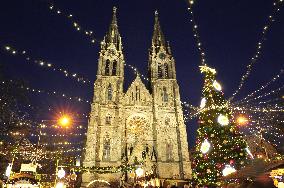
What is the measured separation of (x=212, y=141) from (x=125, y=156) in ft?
46.3

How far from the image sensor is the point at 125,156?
27.7 m

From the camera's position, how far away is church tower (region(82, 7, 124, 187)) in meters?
26.9

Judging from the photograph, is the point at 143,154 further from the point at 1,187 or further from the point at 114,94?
the point at 1,187

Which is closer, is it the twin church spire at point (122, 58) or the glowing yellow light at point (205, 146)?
the glowing yellow light at point (205, 146)

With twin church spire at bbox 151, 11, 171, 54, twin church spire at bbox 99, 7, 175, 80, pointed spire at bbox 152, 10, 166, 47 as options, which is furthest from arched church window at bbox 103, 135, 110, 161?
pointed spire at bbox 152, 10, 166, 47

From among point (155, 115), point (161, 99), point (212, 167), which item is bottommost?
point (212, 167)

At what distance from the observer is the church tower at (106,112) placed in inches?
1057

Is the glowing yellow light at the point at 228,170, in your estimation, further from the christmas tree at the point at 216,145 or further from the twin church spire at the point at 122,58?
the twin church spire at the point at 122,58

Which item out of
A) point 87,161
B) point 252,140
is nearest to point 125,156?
point 87,161

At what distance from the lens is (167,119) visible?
30594 millimetres

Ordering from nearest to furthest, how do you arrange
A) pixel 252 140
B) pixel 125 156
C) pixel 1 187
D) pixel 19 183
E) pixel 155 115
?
pixel 19 183
pixel 1 187
pixel 252 140
pixel 125 156
pixel 155 115

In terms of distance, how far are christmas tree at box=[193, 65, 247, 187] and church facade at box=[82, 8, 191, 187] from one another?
382 inches

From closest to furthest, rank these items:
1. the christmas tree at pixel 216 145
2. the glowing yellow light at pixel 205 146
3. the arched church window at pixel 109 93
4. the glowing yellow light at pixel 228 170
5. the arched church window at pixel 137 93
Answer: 1. the glowing yellow light at pixel 228 170
2. the christmas tree at pixel 216 145
3. the glowing yellow light at pixel 205 146
4. the arched church window at pixel 109 93
5. the arched church window at pixel 137 93

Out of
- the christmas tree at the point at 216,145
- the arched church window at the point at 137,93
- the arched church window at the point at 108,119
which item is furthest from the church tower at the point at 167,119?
the christmas tree at the point at 216,145
